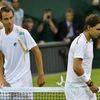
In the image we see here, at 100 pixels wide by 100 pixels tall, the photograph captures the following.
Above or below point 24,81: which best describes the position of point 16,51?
above

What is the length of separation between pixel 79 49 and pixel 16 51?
4.74 ft

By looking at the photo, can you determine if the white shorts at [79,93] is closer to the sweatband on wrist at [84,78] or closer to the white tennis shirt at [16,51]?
the sweatband on wrist at [84,78]

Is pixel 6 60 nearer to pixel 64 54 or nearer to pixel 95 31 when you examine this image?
pixel 95 31

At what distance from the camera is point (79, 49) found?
8484mm

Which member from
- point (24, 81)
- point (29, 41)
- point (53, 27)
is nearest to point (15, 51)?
point (29, 41)

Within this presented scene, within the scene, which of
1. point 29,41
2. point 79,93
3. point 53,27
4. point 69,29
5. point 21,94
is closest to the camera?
point 79,93

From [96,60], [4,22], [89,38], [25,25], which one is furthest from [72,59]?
[96,60]

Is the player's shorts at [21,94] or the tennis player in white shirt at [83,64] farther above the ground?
the tennis player in white shirt at [83,64]

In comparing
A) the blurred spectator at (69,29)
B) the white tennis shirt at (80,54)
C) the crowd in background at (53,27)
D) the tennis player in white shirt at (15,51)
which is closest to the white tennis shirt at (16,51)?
the tennis player in white shirt at (15,51)

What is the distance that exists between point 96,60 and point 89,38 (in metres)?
10.6

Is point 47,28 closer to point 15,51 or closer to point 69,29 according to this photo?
point 69,29

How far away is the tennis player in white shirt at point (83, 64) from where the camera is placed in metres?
8.45

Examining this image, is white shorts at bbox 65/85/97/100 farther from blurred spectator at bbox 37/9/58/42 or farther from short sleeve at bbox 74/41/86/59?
blurred spectator at bbox 37/9/58/42

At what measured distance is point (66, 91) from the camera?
8.84 meters
